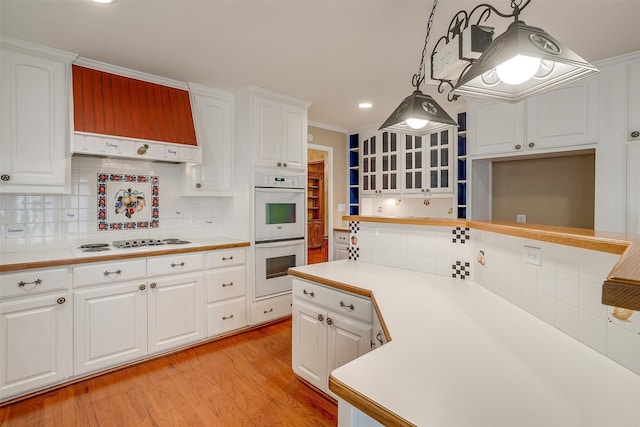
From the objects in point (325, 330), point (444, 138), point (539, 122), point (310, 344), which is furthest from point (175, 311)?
point (539, 122)

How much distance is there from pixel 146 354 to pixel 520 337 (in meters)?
2.64

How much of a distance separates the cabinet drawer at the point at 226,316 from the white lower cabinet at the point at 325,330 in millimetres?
1085

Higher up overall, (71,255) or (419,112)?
(419,112)

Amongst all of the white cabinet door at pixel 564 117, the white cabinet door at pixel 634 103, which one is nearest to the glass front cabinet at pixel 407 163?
the white cabinet door at pixel 564 117

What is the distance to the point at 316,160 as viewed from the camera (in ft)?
25.4

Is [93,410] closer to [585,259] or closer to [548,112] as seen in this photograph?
[585,259]

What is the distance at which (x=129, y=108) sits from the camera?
268 cm

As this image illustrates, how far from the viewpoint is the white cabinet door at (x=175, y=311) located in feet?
8.59

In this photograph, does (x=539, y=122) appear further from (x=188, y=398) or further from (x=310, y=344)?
(x=188, y=398)

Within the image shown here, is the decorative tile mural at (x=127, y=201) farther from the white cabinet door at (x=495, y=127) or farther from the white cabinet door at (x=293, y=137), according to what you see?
the white cabinet door at (x=495, y=127)

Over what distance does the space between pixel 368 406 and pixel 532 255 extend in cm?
101

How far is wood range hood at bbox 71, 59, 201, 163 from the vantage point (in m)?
2.44

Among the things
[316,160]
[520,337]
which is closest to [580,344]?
[520,337]

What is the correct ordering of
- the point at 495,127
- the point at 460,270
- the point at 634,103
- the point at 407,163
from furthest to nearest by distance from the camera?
the point at 407,163, the point at 495,127, the point at 634,103, the point at 460,270
